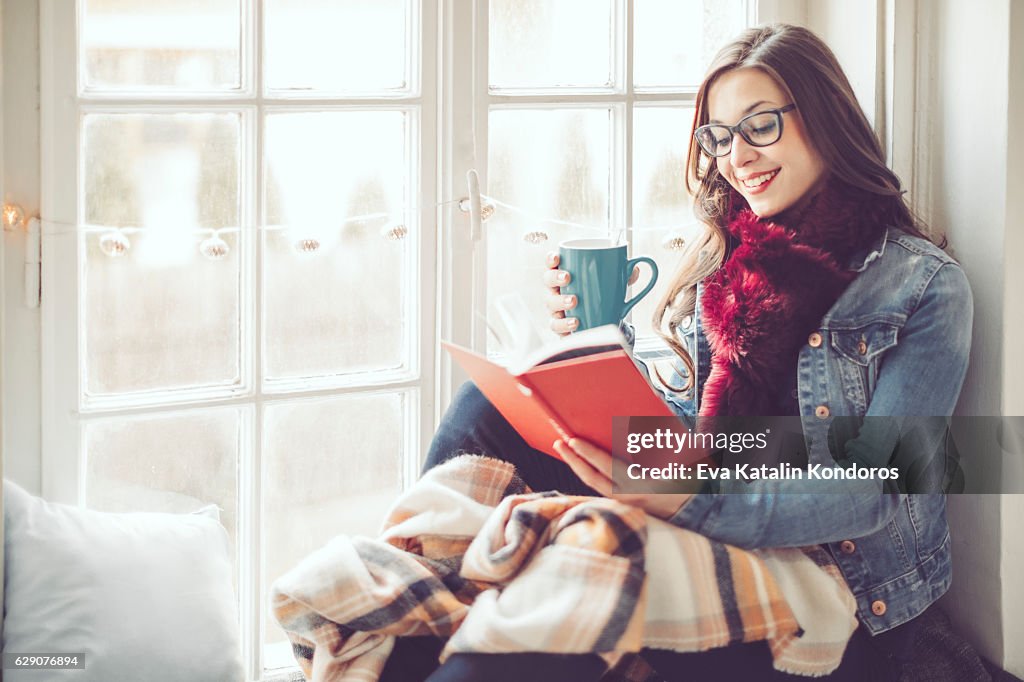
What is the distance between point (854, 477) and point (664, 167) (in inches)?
28.9

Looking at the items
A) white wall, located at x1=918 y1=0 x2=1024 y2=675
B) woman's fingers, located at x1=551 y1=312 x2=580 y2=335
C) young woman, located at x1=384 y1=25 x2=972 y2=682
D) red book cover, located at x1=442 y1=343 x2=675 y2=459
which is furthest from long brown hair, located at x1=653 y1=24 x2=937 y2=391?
red book cover, located at x1=442 y1=343 x2=675 y2=459

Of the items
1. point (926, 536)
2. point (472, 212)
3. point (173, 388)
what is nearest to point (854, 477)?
point (926, 536)

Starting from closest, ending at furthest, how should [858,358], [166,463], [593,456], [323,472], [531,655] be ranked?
[531,655] → [593,456] → [858,358] → [166,463] → [323,472]

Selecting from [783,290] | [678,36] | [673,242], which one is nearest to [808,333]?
[783,290]

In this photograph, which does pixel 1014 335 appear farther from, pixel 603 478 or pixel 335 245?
pixel 335 245

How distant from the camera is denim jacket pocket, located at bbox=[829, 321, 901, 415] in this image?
1.39m

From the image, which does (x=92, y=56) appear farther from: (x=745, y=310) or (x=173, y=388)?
(x=745, y=310)

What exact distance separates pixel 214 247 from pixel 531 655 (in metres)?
0.78

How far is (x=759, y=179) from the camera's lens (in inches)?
58.9

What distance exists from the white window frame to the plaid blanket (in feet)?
1.29

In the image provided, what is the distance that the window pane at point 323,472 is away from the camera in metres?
1.70

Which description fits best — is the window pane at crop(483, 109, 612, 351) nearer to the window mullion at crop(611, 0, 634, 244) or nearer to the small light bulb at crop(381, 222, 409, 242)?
the window mullion at crop(611, 0, 634, 244)

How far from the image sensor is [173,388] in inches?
63.4

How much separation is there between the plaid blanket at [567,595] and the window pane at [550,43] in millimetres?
757
